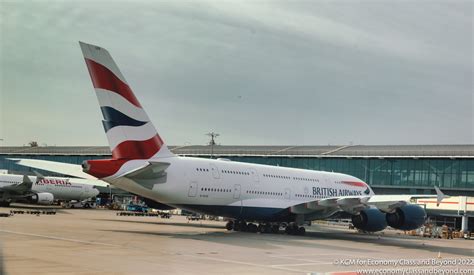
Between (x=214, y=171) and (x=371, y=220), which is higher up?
(x=214, y=171)

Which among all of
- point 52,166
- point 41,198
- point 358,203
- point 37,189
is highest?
point 52,166

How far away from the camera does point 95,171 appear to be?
90.9ft

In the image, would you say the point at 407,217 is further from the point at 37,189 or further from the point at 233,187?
the point at 37,189

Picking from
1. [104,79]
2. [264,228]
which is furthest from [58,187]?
[104,79]

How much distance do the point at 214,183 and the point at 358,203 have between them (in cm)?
844

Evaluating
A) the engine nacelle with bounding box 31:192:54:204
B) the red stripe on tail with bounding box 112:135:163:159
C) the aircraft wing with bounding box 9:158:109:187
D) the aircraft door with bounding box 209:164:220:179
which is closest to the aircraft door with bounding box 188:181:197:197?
the aircraft door with bounding box 209:164:220:179

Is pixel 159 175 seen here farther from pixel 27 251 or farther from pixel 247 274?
pixel 247 274

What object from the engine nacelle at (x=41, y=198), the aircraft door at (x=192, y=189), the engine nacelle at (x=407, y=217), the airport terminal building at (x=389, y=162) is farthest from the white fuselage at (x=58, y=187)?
the engine nacelle at (x=407, y=217)

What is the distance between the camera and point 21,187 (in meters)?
64.0

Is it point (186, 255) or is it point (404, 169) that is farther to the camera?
point (404, 169)

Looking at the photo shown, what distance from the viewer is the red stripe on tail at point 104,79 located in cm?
2800

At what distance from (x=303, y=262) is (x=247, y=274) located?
15.3 ft

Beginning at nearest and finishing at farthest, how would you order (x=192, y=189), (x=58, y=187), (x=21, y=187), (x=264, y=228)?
(x=192, y=189) → (x=264, y=228) → (x=21, y=187) → (x=58, y=187)

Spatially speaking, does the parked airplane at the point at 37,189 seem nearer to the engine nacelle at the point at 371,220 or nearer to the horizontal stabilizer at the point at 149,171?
the horizontal stabilizer at the point at 149,171
